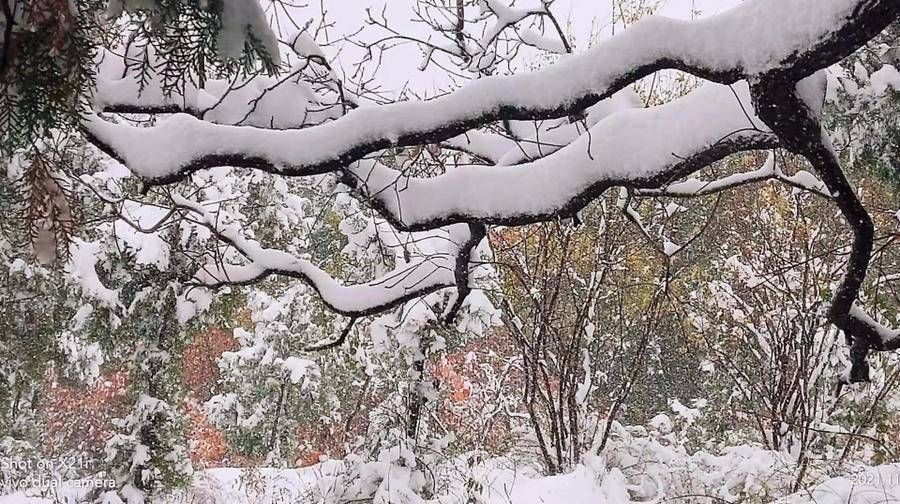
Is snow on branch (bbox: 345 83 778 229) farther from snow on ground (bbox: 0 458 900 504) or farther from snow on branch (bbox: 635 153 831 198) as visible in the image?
snow on ground (bbox: 0 458 900 504)

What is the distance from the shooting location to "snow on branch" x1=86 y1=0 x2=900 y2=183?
5.00 feet

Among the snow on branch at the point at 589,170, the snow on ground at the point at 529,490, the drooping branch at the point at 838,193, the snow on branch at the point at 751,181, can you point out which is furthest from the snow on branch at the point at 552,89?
the snow on ground at the point at 529,490

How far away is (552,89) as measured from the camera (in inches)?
75.2

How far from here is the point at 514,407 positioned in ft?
23.0

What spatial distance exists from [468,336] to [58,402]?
756cm

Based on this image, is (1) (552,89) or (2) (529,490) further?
(2) (529,490)

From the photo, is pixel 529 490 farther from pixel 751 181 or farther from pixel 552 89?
pixel 552 89

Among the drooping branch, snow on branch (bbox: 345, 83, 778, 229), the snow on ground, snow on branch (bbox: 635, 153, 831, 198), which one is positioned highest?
snow on branch (bbox: 635, 153, 831, 198)

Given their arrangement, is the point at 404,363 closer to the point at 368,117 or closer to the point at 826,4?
the point at 368,117

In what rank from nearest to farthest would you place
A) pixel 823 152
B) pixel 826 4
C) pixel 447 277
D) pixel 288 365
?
1. pixel 826 4
2. pixel 823 152
3. pixel 447 277
4. pixel 288 365

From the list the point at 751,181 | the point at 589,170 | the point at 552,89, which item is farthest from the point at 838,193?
the point at 552,89

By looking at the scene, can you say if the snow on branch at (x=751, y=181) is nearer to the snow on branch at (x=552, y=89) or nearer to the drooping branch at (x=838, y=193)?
the drooping branch at (x=838, y=193)

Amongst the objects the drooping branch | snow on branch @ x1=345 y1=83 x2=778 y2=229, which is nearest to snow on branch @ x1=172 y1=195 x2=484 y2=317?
snow on branch @ x1=345 y1=83 x2=778 y2=229

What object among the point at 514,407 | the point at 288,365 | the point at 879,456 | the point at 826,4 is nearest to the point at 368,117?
the point at 826,4
